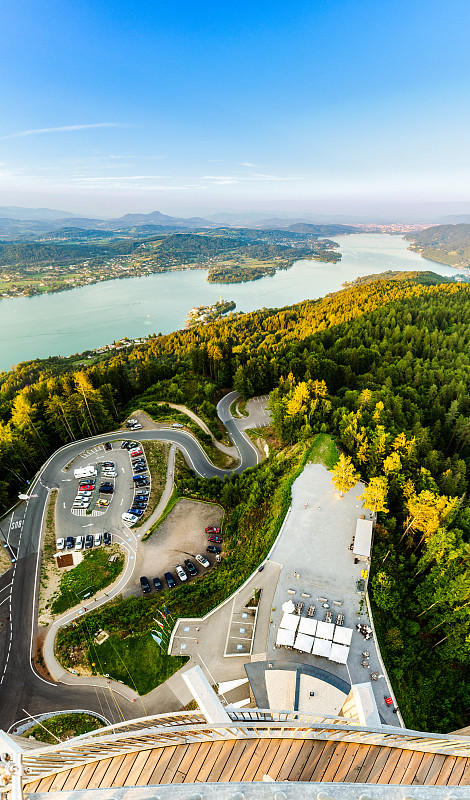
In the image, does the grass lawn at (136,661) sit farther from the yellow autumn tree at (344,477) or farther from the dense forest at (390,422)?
the yellow autumn tree at (344,477)

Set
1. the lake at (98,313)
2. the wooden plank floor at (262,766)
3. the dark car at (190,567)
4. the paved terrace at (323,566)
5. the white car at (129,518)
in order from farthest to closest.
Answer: the lake at (98,313) < the white car at (129,518) < the dark car at (190,567) < the paved terrace at (323,566) < the wooden plank floor at (262,766)

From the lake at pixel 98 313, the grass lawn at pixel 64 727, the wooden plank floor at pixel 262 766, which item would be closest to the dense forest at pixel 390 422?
the wooden plank floor at pixel 262 766

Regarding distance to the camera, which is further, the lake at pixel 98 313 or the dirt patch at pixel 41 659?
the lake at pixel 98 313

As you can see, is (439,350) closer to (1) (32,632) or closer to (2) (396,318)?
(2) (396,318)

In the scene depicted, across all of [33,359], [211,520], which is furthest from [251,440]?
[33,359]

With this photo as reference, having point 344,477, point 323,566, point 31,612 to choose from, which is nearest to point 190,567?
point 323,566

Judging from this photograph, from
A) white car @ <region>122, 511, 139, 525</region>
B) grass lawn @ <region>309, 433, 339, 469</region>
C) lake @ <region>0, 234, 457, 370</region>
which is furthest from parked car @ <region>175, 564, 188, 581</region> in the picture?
lake @ <region>0, 234, 457, 370</region>

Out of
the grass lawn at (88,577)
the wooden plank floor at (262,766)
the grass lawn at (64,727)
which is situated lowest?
the grass lawn at (64,727)
